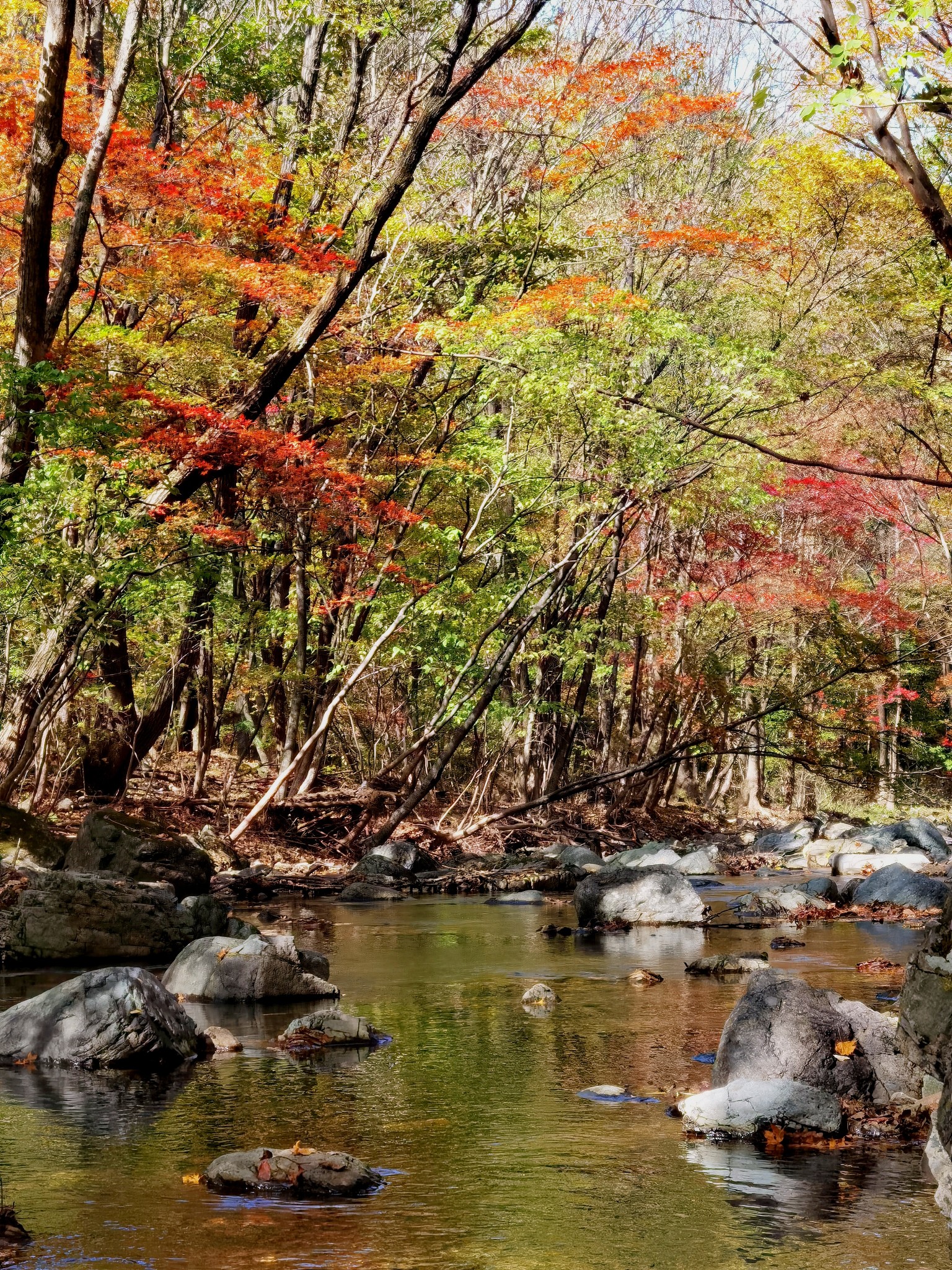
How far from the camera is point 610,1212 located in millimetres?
4078

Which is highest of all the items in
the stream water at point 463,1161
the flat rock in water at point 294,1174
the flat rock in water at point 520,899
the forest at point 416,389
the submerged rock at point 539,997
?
the forest at point 416,389

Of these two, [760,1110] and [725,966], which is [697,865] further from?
[760,1110]

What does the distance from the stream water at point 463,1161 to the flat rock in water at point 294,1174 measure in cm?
9

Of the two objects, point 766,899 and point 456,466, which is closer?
point 766,899

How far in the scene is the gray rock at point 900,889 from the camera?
42.7ft

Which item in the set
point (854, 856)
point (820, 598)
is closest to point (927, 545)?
point (820, 598)

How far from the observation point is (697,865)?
56.2ft

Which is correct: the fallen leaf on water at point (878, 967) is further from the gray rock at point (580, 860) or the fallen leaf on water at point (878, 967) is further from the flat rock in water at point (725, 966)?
the gray rock at point (580, 860)

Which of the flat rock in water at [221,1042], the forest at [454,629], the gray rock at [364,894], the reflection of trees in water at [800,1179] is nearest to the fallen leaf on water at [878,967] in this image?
the forest at [454,629]

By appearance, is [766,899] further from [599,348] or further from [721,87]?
[721,87]

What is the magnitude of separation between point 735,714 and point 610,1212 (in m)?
20.0

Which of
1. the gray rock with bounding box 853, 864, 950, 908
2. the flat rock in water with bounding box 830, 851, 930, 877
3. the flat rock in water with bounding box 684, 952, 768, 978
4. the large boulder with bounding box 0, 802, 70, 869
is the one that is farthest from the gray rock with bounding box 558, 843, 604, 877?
the large boulder with bounding box 0, 802, 70, 869

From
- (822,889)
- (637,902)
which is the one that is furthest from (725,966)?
(822,889)

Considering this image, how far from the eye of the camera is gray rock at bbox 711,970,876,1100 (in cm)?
546
